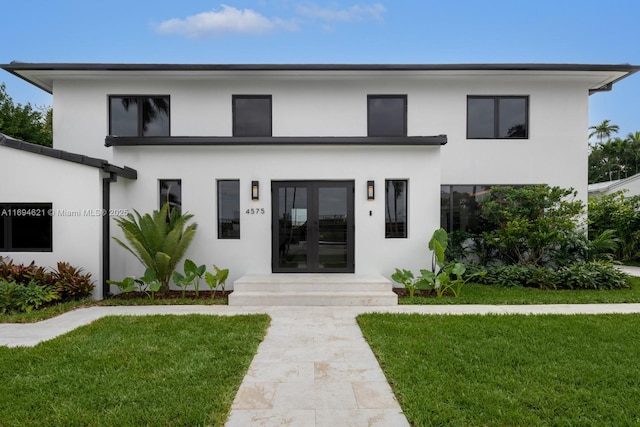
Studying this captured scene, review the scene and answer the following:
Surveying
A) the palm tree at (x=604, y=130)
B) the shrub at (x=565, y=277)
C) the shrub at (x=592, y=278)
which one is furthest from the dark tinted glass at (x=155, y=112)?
the palm tree at (x=604, y=130)

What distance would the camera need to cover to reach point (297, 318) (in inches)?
257

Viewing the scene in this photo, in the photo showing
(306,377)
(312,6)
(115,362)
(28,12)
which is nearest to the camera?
(306,377)

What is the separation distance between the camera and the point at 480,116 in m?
10.9

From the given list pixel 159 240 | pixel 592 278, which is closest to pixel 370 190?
pixel 159 240

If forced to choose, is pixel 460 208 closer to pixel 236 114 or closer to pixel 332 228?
pixel 332 228

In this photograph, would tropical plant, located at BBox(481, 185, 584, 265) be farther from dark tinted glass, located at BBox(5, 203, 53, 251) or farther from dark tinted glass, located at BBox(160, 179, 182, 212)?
dark tinted glass, located at BBox(5, 203, 53, 251)

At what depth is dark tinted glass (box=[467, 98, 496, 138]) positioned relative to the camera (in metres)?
10.8

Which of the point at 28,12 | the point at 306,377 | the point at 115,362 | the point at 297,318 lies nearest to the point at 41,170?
the point at 115,362

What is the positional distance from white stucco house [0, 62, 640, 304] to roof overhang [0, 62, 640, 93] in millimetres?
45

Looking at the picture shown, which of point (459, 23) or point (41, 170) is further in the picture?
point (459, 23)

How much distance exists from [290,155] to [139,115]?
502cm

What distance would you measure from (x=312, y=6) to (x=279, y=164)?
1524 centimetres

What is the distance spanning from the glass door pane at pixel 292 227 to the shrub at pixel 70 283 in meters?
4.18

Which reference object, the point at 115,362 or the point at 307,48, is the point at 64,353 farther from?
the point at 307,48
